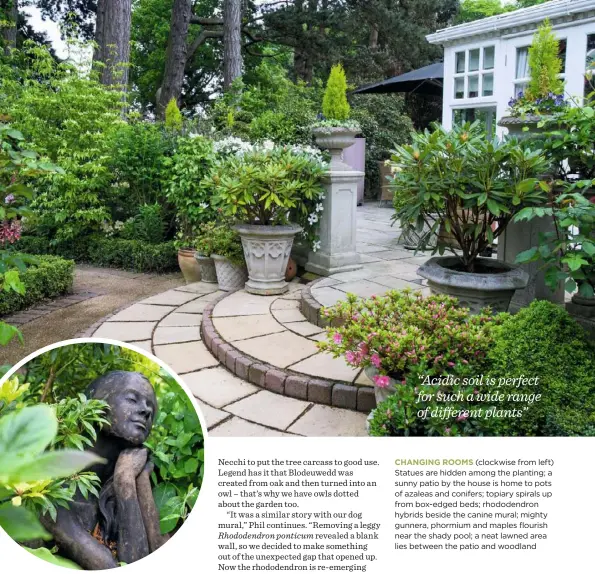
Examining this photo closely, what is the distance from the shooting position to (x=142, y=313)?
4.01 m

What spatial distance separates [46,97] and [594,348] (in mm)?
6019

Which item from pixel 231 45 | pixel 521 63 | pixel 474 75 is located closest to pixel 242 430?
pixel 521 63

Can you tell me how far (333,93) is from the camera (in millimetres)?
4312

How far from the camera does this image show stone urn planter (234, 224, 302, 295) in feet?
13.5

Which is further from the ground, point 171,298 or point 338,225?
point 338,225

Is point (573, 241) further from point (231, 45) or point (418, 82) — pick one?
point (231, 45)

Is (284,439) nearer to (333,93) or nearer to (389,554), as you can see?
(389,554)

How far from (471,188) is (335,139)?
76.3 inches

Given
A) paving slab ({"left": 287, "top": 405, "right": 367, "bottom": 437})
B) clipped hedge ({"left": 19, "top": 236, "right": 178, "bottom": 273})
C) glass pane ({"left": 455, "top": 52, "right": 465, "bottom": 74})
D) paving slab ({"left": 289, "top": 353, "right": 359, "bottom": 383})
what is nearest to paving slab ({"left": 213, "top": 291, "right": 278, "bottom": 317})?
paving slab ({"left": 289, "top": 353, "right": 359, "bottom": 383})

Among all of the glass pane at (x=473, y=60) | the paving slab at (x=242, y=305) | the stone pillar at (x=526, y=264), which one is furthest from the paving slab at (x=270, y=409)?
the glass pane at (x=473, y=60)

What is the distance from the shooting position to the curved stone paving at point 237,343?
242 cm

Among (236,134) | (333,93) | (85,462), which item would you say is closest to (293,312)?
(333,93)

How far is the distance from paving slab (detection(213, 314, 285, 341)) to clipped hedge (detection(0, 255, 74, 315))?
5.20 feet

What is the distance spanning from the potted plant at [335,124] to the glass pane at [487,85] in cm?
242
